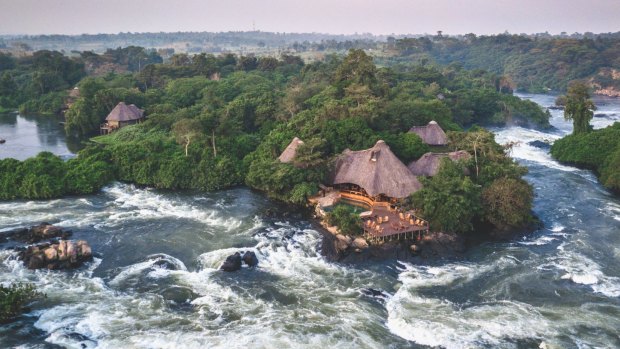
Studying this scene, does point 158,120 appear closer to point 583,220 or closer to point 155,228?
point 155,228

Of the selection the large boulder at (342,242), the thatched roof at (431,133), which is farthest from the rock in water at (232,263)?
the thatched roof at (431,133)

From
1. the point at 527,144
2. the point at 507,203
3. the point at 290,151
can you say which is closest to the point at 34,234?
the point at 290,151

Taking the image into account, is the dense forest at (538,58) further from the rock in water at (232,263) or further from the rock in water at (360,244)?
the rock in water at (232,263)

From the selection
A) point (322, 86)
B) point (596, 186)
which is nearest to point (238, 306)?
point (596, 186)

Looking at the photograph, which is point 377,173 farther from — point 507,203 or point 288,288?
point 288,288

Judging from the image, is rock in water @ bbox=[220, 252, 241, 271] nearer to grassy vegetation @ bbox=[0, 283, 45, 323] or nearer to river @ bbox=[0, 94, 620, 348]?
river @ bbox=[0, 94, 620, 348]

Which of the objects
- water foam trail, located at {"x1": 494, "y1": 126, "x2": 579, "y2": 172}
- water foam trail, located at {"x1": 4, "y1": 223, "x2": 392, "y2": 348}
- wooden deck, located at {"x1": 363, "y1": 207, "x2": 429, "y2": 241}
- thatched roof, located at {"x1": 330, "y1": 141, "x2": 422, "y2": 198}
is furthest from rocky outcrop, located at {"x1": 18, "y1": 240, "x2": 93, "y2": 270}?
water foam trail, located at {"x1": 494, "y1": 126, "x2": 579, "y2": 172}

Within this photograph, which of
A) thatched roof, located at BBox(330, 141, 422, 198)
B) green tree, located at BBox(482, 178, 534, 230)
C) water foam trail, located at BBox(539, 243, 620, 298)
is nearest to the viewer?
water foam trail, located at BBox(539, 243, 620, 298)
